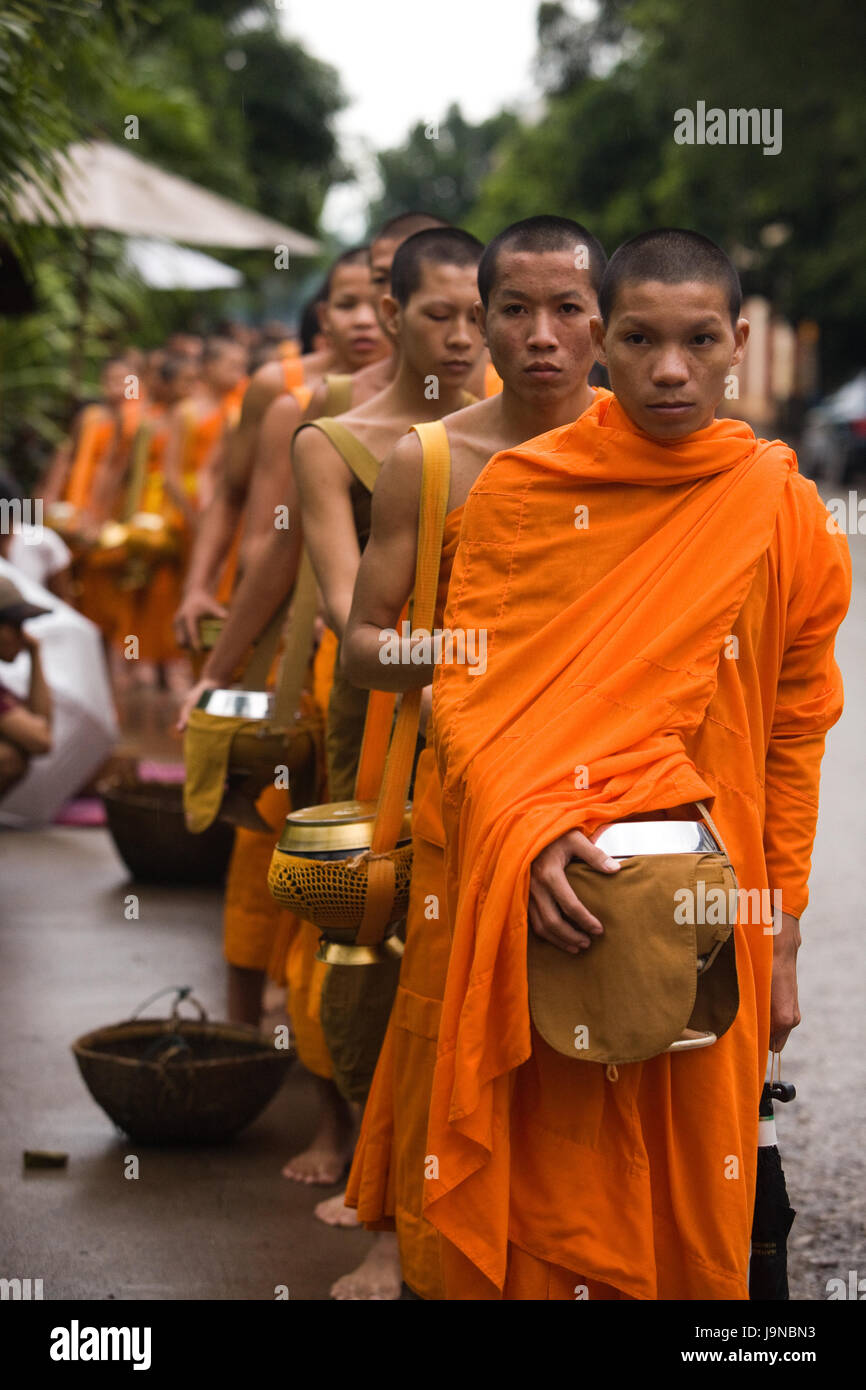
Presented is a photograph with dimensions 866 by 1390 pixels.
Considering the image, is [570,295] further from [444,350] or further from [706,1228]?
[706,1228]

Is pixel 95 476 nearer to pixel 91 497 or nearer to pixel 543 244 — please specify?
pixel 91 497

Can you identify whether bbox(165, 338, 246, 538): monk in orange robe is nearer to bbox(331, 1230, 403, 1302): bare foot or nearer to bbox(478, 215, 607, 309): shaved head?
bbox(331, 1230, 403, 1302): bare foot

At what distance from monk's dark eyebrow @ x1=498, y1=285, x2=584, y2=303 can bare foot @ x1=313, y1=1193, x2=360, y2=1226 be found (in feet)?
6.94

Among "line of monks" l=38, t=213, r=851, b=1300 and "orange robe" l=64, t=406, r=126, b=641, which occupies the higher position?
"orange robe" l=64, t=406, r=126, b=641

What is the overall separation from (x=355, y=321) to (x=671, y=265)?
7.91ft

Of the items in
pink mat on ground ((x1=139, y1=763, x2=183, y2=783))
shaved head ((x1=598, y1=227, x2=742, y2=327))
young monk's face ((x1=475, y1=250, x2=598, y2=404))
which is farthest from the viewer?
pink mat on ground ((x1=139, y1=763, x2=183, y2=783))

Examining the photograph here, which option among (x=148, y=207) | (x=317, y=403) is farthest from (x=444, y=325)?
(x=148, y=207)

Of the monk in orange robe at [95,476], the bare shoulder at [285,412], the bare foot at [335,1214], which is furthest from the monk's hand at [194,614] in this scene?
the monk in orange robe at [95,476]

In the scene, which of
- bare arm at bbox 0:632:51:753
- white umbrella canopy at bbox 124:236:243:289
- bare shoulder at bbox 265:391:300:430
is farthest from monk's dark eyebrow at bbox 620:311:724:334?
white umbrella canopy at bbox 124:236:243:289

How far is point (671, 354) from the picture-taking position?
3049 millimetres

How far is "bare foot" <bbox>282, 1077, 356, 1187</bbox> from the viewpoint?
4.80 meters

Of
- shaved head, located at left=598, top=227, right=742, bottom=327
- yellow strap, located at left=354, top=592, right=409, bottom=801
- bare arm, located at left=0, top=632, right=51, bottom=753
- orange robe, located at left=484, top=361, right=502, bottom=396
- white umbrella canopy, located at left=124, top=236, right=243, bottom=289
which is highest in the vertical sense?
white umbrella canopy, located at left=124, top=236, right=243, bottom=289
